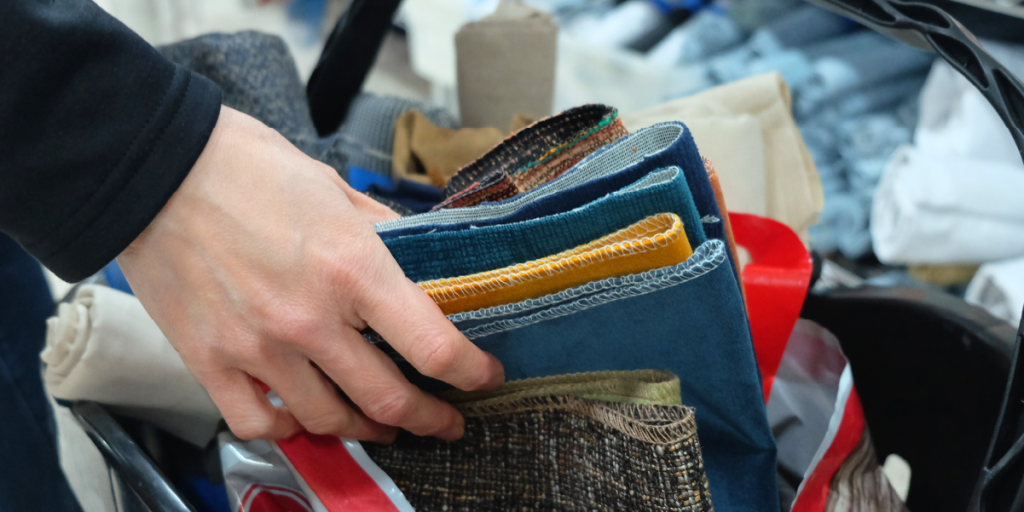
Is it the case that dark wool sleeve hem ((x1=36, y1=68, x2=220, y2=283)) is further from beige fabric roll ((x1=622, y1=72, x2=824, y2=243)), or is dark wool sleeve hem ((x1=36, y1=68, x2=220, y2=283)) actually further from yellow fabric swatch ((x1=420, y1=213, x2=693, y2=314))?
beige fabric roll ((x1=622, y1=72, x2=824, y2=243))

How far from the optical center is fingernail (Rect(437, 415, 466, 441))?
0.98 ft

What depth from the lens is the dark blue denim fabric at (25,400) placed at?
0.39 m

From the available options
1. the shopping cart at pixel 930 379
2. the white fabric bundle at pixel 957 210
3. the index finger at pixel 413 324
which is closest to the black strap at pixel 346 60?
the shopping cart at pixel 930 379

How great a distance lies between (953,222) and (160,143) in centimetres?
73

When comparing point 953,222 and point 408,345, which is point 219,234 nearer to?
point 408,345

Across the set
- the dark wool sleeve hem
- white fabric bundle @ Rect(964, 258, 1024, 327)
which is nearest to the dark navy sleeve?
the dark wool sleeve hem

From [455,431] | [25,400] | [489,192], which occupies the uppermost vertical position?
[489,192]

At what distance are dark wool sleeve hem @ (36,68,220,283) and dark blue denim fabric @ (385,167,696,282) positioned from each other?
93mm

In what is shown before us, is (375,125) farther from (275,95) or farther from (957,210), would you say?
(957,210)

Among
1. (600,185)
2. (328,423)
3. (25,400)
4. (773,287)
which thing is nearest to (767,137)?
(773,287)

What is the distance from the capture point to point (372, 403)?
28 centimetres

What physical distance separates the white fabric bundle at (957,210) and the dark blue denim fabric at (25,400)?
824 mm

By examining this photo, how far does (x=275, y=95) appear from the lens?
1.42ft

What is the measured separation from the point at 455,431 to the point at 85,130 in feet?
0.69
